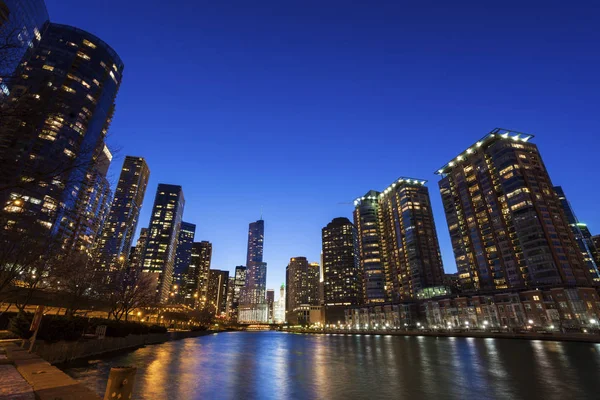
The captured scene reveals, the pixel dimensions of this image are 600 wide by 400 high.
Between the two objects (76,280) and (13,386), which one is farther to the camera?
(76,280)

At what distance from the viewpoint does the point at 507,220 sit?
130250mm

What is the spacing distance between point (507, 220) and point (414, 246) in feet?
187

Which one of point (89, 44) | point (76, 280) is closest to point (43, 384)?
point (76, 280)

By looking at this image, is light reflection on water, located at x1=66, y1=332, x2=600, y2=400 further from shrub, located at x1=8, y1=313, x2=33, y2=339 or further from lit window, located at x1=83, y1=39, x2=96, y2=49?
lit window, located at x1=83, y1=39, x2=96, y2=49

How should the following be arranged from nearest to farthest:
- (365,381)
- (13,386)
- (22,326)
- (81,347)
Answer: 1. (13,386)
2. (365,381)
3. (22,326)
4. (81,347)

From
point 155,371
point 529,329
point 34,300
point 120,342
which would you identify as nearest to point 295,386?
point 155,371

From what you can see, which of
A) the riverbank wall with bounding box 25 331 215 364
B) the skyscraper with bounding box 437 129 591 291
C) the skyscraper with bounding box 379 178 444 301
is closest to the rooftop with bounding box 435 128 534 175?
the skyscraper with bounding box 437 129 591 291

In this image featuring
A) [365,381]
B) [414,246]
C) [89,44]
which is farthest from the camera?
[414,246]

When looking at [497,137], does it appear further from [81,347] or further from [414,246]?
[81,347]

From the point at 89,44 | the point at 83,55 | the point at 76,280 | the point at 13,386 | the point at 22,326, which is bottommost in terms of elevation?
the point at 13,386

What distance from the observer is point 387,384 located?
82.0 feet

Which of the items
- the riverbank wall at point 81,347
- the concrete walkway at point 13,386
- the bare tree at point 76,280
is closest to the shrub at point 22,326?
the riverbank wall at point 81,347

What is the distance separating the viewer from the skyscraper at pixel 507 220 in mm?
109438

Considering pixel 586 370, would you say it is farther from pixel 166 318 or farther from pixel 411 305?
pixel 166 318
